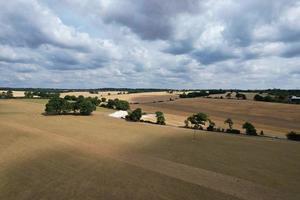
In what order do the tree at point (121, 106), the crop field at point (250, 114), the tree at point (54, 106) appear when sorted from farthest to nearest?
the tree at point (121, 106), the tree at point (54, 106), the crop field at point (250, 114)

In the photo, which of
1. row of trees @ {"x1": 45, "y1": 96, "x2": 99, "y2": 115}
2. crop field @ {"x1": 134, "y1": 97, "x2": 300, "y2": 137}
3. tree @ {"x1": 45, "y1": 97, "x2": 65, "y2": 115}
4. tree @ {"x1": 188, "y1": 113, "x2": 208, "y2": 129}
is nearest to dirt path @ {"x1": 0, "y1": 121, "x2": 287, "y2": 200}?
tree @ {"x1": 188, "y1": 113, "x2": 208, "y2": 129}

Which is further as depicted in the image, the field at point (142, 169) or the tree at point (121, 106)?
the tree at point (121, 106)

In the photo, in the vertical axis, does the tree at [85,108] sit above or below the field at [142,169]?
above

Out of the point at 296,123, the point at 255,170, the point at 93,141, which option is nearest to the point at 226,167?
the point at 255,170

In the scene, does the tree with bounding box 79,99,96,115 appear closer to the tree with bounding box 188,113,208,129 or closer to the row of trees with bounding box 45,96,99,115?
the row of trees with bounding box 45,96,99,115

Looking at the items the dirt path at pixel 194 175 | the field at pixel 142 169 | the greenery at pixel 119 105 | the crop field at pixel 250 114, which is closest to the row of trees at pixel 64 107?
the greenery at pixel 119 105

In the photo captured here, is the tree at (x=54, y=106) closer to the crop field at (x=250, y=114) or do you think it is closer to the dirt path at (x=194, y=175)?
the crop field at (x=250, y=114)

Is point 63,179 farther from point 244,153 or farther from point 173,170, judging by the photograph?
point 244,153

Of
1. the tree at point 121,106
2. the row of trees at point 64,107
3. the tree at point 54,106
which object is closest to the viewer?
the tree at point 54,106
